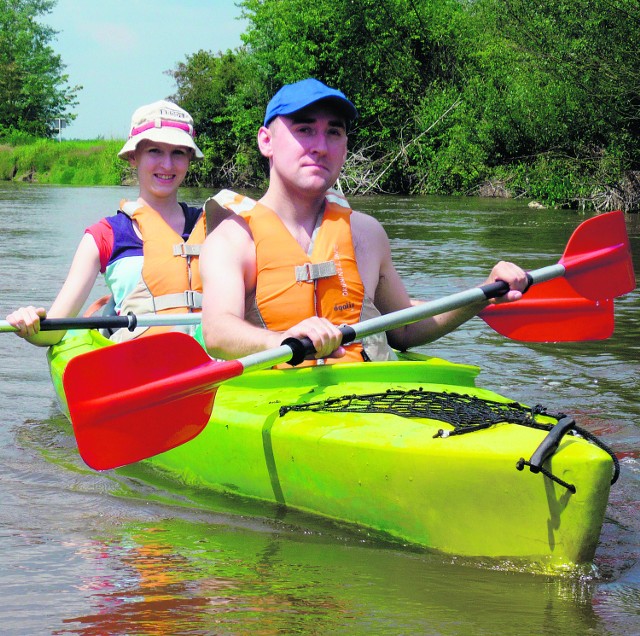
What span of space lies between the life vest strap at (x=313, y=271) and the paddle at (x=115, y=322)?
87 centimetres

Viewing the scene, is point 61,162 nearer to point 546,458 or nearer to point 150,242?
point 150,242

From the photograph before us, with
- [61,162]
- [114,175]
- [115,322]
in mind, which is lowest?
[115,322]

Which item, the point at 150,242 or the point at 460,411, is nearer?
the point at 460,411

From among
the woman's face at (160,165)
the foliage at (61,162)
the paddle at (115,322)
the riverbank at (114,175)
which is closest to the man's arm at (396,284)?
the paddle at (115,322)

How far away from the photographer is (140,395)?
2.85 m

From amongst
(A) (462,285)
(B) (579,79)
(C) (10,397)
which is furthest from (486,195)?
(C) (10,397)

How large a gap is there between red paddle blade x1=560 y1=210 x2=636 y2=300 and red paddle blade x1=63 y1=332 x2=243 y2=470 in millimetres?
1590

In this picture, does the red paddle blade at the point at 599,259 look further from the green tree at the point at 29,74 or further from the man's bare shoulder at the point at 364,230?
the green tree at the point at 29,74

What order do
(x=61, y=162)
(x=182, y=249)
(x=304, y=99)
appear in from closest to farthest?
(x=304, y=99) < (x=182, y=249) < (x=61, y=162)

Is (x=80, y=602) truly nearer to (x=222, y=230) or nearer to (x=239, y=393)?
(x=239, y=393)

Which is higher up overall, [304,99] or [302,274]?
[304,99]

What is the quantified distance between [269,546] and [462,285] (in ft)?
18.2

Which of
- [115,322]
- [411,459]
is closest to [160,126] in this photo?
[115,322]

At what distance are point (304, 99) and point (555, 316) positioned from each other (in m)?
1.40
